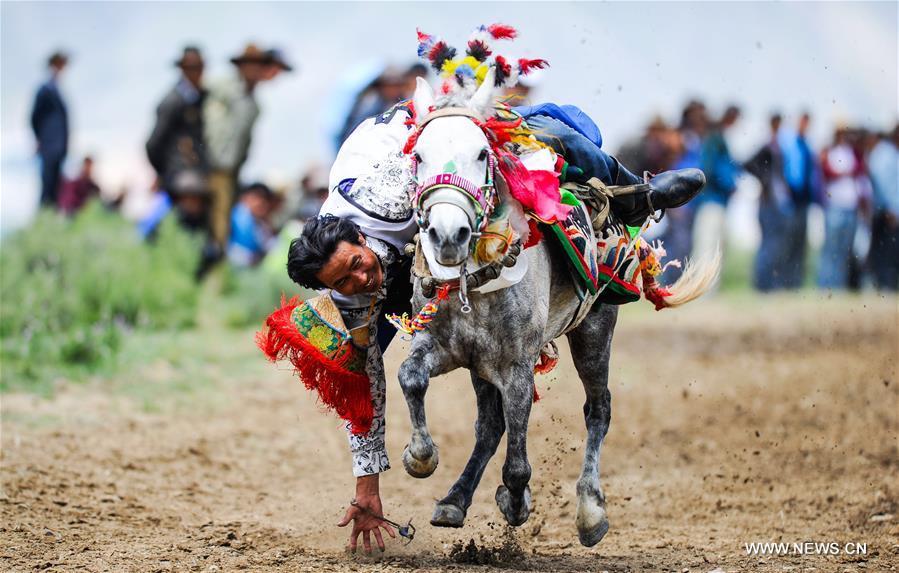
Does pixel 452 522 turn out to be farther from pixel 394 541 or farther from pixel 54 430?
pixel 54 430

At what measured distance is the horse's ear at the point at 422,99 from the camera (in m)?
4.88

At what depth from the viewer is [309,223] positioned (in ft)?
16.9

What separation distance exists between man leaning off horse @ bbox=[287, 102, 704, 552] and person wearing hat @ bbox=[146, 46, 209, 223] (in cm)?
794

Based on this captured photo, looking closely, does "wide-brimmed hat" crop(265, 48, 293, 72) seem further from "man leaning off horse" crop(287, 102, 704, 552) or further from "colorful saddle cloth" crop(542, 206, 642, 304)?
"man leaning off horse" crop(287, 102, 704, 552)

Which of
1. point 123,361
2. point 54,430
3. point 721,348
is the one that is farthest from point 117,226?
point 721,348

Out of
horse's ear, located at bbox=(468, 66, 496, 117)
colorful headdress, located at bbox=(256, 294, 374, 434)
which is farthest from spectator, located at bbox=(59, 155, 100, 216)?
horse's ear, located at bbox=(468, 66, 496, 117)

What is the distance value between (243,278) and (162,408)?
3.85m

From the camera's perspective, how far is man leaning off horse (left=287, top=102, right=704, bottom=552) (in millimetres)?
5109

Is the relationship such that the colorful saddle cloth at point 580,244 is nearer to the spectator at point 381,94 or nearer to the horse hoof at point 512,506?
the horse hoof at point 512,506

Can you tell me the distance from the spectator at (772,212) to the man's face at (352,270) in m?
9.55

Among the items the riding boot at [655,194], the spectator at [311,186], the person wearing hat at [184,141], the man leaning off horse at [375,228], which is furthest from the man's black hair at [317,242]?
the spectator at [311,186]

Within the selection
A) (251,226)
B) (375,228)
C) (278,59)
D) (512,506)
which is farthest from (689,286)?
(251,226)

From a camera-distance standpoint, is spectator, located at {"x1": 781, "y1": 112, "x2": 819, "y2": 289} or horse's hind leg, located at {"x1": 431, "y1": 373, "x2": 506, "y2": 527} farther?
spectator, located at {"x1": 781, "y1": 112, "x2": 819, "y2": 289}

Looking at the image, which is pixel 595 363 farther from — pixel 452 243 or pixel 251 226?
pixel 251 226
